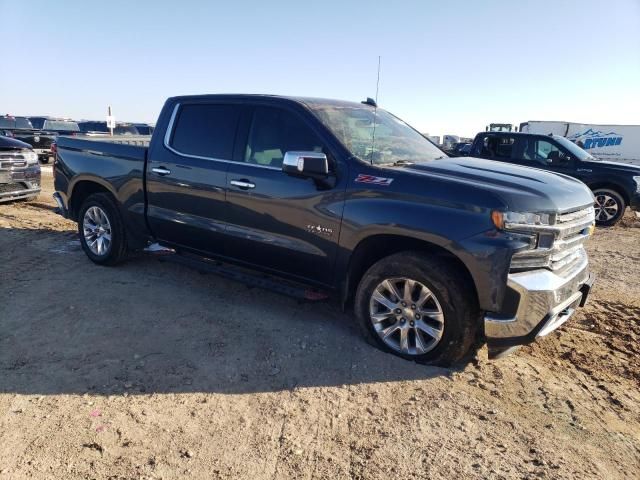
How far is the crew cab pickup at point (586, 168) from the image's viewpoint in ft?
31.7

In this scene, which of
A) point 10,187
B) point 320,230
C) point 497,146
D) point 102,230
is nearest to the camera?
point 320,230

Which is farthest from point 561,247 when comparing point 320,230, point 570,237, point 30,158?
point 30,158

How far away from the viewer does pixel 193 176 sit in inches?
178

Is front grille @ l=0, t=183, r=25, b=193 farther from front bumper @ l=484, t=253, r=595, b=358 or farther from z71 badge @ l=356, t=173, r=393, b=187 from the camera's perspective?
front bumper @ l=484, t=253, r=595, b=358

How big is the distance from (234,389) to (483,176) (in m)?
2.34

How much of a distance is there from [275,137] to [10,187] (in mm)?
6753

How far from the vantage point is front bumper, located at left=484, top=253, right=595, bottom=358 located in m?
3.08

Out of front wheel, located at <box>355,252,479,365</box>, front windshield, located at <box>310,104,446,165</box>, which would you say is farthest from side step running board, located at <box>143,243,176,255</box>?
front wheel, located at <box>355,252,479,365</box>

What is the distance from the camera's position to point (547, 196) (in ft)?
10.6

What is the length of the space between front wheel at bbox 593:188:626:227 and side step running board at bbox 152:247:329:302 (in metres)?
8.23

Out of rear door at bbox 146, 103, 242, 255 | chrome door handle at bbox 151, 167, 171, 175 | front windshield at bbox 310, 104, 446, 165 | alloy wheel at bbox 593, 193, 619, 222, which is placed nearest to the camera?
front windshield at bbox 310, 104, 446, 165

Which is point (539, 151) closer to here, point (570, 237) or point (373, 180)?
point (570, 237)

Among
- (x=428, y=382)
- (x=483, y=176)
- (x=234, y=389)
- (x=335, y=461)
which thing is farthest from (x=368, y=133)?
(x=335, y=461)

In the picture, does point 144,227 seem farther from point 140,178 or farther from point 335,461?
point 335,461
